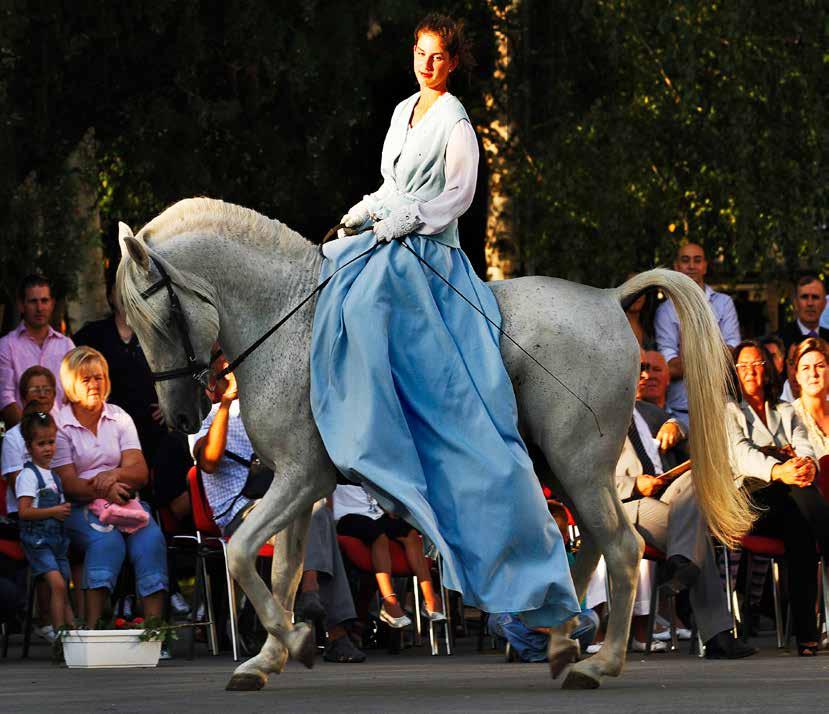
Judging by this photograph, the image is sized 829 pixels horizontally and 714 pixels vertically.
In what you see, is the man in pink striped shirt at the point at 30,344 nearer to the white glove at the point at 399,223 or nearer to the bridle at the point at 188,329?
the bridle at the point at 188,329

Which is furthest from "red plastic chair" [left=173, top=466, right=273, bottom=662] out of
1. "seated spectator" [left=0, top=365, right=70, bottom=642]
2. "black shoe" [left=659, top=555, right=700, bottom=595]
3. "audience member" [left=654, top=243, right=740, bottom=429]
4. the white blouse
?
"audience member" [left=654, top=243, right=740, bottom=429]

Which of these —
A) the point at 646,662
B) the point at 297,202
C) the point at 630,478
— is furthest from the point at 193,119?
the point at 646,662

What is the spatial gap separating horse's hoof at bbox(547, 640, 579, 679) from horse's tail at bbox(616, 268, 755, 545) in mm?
1126

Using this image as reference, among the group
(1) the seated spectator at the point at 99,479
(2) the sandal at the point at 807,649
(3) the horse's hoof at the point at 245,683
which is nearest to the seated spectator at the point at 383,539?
(1) the seated spectator at the point at 99,479

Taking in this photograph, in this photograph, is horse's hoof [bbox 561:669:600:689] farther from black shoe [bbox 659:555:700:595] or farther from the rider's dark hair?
the rider's dark hair

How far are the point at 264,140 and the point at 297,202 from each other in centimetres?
208

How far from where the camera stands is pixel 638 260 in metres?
22.3

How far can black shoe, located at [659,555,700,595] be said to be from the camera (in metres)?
11.9

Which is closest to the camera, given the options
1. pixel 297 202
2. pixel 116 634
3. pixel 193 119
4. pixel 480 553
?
pixel 480 553

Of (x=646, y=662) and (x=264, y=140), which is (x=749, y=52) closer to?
(x=264, y=140)

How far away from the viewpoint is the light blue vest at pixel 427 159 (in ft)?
32.5

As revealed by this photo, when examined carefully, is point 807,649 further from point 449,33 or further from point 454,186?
point 449,33

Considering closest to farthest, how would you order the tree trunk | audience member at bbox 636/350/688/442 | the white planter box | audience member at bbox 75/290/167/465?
1. the white planter box
2. audience member at bbox 636/350/688/442
3. audience member at bbox 75/290/167/465
4. the tree trunk

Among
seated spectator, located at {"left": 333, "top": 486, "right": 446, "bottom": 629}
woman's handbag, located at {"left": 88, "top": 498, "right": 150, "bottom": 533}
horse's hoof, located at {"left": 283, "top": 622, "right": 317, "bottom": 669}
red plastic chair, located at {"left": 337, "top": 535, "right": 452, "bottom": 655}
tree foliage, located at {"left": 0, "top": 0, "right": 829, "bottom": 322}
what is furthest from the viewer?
tree foliage, located at {"left": 0, "top": 0, "right": 829, "bottom": 322}
